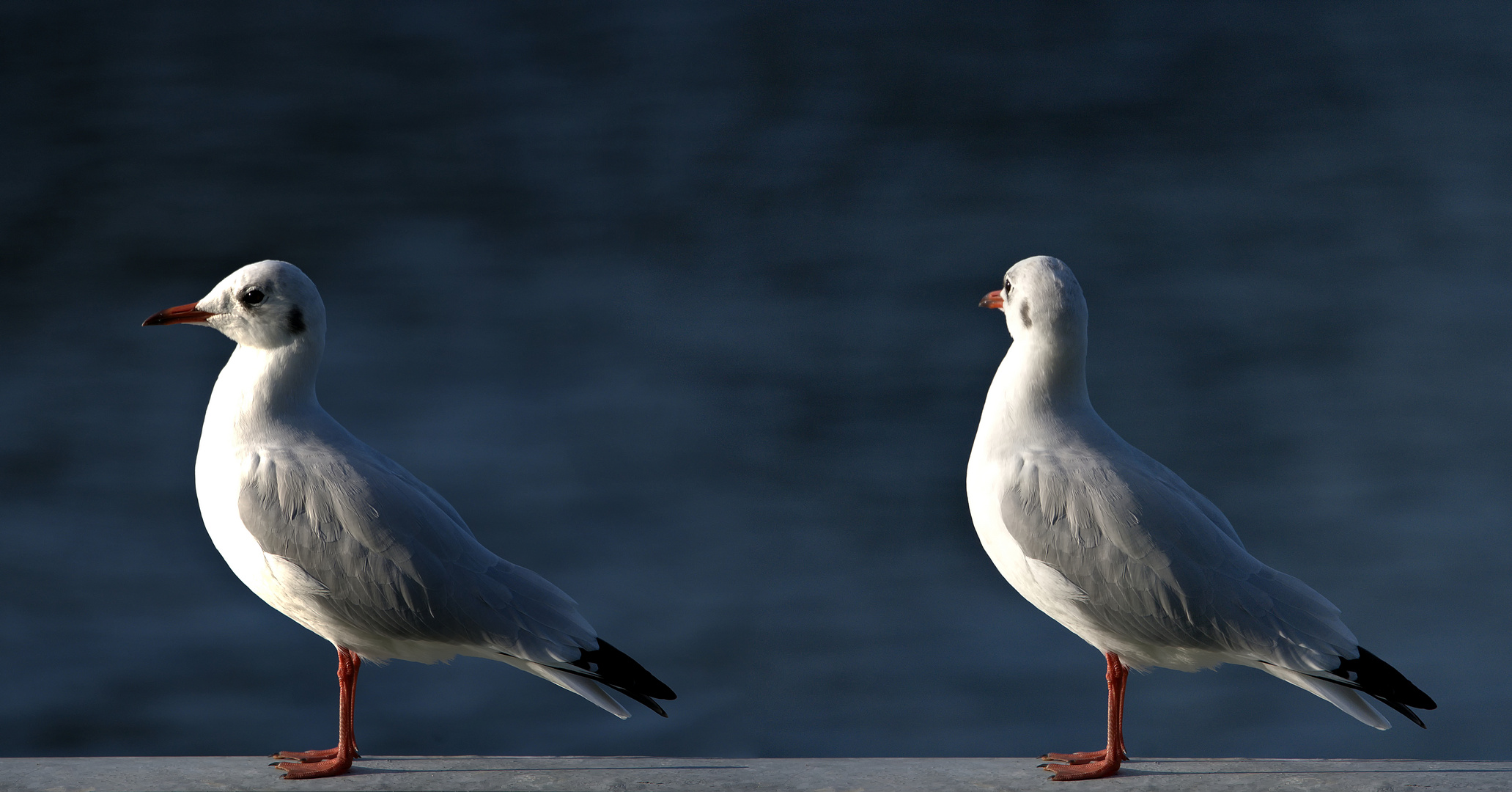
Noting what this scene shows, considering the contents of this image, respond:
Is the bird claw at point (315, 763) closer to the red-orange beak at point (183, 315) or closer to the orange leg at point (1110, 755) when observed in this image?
the red-orange beak at point (183, 315)

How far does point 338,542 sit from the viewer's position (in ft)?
9.91

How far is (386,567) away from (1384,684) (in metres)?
2.17

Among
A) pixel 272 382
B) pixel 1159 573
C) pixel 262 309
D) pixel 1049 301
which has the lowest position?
pixel 1159 573

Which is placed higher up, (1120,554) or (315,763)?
(1120,554)

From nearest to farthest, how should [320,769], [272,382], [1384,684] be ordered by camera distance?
[1384,684] → [320,769] → [272,382]

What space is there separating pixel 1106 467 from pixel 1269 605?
1.50 ft

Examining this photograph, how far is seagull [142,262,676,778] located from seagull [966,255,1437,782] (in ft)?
3.01

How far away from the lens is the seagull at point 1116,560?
3025mm

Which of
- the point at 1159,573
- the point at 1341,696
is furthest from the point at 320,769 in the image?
the point at 1341,696

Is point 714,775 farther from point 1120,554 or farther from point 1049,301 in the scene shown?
point 1049,301

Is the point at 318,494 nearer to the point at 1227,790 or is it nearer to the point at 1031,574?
the point at 1031,574

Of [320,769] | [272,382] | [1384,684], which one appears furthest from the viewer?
[272,382]

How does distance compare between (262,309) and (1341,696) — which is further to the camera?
(262,309)

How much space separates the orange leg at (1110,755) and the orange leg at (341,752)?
1.59 metres
